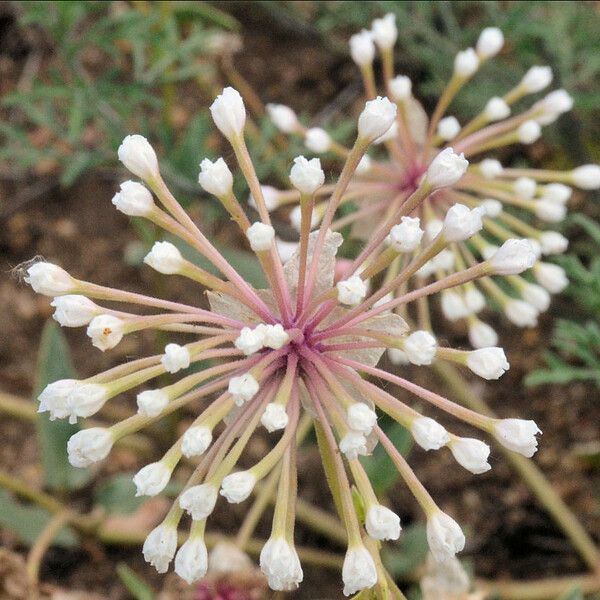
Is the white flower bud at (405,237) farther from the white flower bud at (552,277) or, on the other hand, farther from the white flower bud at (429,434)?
the white flower bud at (552,277)

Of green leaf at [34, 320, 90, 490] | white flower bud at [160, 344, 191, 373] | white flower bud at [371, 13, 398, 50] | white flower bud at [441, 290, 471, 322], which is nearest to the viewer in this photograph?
white flower bud at [160, 344, 191, 373]

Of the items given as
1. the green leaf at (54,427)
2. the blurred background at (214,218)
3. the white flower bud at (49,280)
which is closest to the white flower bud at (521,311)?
the blurred background at (214,218)

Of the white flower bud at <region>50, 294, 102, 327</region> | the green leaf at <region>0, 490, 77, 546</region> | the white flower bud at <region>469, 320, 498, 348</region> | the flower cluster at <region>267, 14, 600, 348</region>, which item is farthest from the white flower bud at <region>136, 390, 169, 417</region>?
the green leaf at <region>0, 490, 77, 546</region>

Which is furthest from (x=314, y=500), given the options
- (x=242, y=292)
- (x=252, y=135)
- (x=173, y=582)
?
(x=242, y=292)

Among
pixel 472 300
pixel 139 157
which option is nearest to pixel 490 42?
pixel 472 300

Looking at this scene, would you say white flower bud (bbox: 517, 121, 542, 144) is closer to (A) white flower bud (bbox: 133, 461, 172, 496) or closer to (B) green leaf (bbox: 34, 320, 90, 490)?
(A) white flower bud (bbox: 133, 461, 172, 496)

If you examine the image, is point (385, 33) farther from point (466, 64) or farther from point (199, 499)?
point (199, 499)
